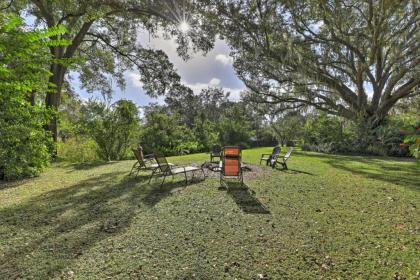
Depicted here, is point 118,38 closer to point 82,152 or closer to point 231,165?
point 82,152

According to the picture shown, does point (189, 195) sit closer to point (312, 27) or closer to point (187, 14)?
point (187, 14)

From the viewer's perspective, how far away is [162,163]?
683cm

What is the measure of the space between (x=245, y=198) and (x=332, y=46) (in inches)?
572

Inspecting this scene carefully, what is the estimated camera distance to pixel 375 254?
3.45 metres

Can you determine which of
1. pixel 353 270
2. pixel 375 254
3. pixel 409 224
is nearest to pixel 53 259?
pixel 353 270

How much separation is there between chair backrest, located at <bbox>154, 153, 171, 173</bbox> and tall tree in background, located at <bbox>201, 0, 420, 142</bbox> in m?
9.51

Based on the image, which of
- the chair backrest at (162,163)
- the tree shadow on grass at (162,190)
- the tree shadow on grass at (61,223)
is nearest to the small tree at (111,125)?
the tree shadow on grass at (61,223)

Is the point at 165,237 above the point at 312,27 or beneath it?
beneath

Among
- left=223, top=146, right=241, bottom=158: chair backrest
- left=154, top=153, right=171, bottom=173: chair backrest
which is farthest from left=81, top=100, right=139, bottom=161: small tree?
left=223, top=146, right=241, bottom=158: chair backrest

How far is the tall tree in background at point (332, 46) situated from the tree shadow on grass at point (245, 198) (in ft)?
32.8

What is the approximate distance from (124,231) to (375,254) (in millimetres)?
3566

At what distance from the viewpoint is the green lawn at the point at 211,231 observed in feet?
10.1

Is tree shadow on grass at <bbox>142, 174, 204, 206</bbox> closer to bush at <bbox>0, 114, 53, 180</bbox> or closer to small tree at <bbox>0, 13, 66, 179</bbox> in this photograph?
small tree at <bbox>0, 13, 66, 179</bbox>

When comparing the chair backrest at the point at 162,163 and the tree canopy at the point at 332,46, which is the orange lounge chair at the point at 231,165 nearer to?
the chair backrest at the point at 162,163
